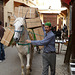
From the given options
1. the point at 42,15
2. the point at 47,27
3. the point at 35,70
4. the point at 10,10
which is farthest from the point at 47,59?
the point at 42,15

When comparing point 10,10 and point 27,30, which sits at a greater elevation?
point 10,10

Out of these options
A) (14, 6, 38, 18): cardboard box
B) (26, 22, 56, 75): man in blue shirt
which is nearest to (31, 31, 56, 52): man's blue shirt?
(26, 22, 56, 75): man in blue shirt

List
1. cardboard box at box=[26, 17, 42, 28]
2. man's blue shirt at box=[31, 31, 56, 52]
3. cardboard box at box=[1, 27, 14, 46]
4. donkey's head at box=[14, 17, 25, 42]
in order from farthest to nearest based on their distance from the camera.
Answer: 1. cardboard box at box=[1, 27, 14, 46]
2. cardboard box at box=[26, 17, 42, 28]
3. donkey's head at box=[14, 17, 25, 42]
4. man's blue shirt at box=[31, 31, 56, 52]

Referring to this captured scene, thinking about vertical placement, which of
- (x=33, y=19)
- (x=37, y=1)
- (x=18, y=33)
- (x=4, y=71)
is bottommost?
(x=4, y=71)

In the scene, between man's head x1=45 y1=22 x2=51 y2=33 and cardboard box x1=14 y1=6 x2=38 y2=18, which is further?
cardboard box x1=14 y1=6 x2=38 y2=18

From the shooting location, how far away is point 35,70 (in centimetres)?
634

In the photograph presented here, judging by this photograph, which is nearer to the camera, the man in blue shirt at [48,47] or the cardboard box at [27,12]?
the man in blue shirt at [48,47]

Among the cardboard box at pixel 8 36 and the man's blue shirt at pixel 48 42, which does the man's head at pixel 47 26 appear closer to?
the man's blue shirt at pixel 48 42

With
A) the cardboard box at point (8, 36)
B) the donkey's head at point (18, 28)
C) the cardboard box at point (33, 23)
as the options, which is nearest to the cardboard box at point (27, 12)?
the cardboard box at point (33, 23)

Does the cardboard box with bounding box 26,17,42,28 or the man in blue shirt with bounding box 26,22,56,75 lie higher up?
the cardboard box with bounding box 26,17,42,28

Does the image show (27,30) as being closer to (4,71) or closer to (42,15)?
(4,71)

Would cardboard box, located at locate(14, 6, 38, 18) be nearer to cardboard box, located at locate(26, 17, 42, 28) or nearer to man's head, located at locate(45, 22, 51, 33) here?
cardboard box, located at locate(26, 17, 42, 28)

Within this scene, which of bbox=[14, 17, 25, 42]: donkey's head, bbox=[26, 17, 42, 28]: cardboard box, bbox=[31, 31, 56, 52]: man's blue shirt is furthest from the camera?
bbox=[26, 17, 42, 28]: cardboard box

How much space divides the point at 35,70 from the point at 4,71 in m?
1.25
